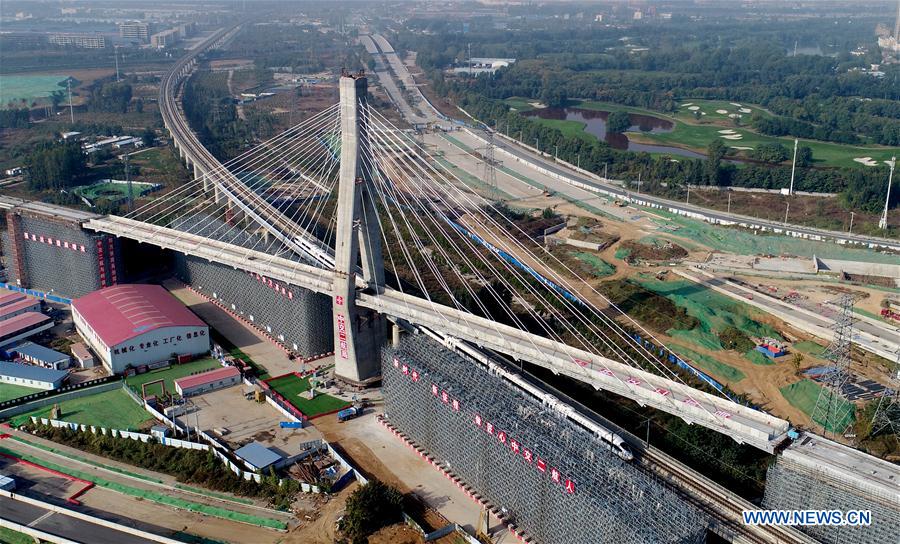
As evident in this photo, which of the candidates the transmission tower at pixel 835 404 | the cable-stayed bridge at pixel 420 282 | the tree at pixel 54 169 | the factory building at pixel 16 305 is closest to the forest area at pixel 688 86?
the cable-stayed bridge at pixel 420 282

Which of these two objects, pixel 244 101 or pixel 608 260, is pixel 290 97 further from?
pixel 608 260

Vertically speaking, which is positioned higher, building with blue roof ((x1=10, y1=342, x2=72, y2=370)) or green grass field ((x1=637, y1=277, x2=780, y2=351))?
green grass field ((x1=637, y1=277, x2=780, y2=351))

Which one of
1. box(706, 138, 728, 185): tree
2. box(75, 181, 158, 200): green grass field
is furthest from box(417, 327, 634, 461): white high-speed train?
box(706, 138, 728, 185): tree

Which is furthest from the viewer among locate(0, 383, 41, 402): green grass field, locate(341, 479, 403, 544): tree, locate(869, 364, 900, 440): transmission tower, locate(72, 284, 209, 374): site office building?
locate(72, 284, 209, 374): site office building

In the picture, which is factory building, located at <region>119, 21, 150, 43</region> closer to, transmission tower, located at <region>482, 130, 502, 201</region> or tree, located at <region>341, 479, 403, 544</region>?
transmission tower, located at <region>482, 130, 502, 201</region>

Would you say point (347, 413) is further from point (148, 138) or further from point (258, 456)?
point (148, 138)

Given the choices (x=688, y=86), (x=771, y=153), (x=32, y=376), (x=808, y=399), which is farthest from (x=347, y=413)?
(x=688, y=86)
